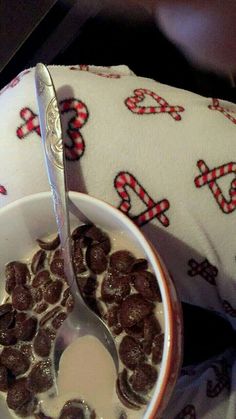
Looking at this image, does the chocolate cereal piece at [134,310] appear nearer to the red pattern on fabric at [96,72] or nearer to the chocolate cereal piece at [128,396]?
the chocolate cereal piece at [128,396]

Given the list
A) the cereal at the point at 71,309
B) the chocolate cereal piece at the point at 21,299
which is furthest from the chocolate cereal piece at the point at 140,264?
the chocolate cereal piece at the point at 21,299

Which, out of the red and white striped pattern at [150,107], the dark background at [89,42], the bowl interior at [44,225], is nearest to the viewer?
the bowl interior at [44,225]

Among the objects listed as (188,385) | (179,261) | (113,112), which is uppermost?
(113,112)

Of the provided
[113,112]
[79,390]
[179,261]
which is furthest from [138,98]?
[79,390]

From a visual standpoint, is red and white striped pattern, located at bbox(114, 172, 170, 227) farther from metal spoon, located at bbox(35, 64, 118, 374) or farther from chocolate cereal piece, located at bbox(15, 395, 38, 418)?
chocolate cereal piece, located at bbox(15, 395, 38, 418)

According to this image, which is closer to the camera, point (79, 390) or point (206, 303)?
point (79, 390)

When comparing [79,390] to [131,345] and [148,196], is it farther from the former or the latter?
[148,196]

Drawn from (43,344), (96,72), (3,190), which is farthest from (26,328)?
(96,72)
